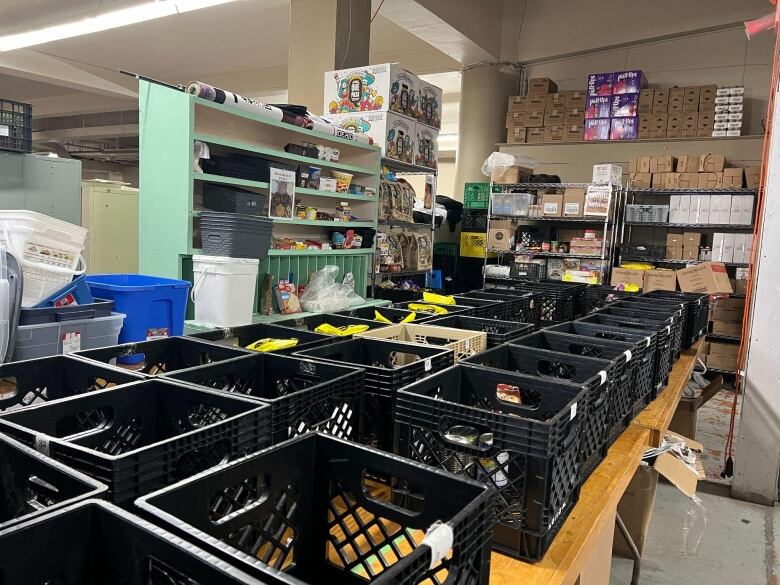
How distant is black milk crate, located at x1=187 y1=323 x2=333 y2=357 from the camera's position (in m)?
1.83

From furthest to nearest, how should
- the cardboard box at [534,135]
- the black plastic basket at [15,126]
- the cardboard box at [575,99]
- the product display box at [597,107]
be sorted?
the cardboard box at [534,135] → the cardboard box at [575,99] → the product display box at [597,107] → the black plastic basket at [15,126]

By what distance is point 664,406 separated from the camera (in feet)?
7.09

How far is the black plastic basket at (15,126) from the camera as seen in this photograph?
12.4 ft

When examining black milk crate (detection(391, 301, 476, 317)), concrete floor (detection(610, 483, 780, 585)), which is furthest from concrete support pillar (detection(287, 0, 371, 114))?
concrete floor (detection(610, 483, 780, 585))

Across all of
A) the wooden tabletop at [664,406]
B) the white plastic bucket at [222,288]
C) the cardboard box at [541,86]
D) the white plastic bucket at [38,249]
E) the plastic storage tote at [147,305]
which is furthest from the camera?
the cardboard box at [541,86]

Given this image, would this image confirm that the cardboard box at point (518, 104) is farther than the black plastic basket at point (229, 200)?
Yes

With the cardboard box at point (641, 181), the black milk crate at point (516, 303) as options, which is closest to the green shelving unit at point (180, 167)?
the black milk crate at point (516, 303)

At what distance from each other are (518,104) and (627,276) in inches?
115

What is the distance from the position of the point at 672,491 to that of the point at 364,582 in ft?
10.6

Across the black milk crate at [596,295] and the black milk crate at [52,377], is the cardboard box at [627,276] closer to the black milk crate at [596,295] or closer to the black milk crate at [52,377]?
the black milk crate at [596,295]

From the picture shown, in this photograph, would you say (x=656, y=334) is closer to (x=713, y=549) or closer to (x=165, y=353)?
(x=713, y=549)

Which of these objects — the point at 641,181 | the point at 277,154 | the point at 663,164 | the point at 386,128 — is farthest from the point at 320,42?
the point at 663,164

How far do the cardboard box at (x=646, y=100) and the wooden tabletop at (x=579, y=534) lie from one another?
656 cm

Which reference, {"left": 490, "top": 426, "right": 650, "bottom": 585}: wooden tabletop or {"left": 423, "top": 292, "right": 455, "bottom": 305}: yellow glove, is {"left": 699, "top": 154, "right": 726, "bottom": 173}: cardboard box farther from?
{"left": 490, "top": 426, "right": 650, "bottom": 585}: wooden tabletop
